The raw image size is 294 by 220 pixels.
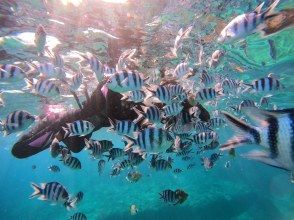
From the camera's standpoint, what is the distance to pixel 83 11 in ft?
37.9

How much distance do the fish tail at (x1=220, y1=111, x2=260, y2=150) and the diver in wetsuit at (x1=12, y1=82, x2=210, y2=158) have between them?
7.71 meters

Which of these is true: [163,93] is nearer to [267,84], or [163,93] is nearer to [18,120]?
[267,84]

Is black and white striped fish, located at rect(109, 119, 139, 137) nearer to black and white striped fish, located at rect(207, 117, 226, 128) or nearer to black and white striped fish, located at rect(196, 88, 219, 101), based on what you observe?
black and white striped fish, located at rect(196, 88, 219, 101)

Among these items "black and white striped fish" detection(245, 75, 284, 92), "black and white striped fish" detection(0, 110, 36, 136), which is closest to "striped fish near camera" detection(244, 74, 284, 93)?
"black and white striped fish" detection(245, 75, 284, 92)

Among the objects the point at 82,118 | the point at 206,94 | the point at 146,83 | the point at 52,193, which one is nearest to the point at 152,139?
the point at 146,83

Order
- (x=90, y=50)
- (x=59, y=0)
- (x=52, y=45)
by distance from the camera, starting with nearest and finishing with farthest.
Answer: (x=59, y=0) → (x=52, y=45) → (x=90, y=50)

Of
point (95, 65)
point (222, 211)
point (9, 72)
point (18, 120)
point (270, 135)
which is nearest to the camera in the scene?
point (270, 135)

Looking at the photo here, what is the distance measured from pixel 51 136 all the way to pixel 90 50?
276 inches

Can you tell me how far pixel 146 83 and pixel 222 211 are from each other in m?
20.8

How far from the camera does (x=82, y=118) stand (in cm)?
1012

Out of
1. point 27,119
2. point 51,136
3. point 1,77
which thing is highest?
point 1,77

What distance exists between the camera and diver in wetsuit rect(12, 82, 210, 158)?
9875 millimetres

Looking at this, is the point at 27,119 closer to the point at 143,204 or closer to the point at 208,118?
the point at 208,118

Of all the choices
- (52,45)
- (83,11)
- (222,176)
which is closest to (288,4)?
(83,11)
